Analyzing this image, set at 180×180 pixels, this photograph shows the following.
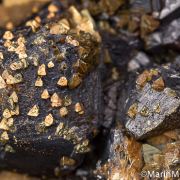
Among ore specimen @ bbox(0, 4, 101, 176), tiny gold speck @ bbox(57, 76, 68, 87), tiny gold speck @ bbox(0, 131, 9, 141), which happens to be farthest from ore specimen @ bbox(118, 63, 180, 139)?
tiny gold speck @ bbox(0, 131, 9, 141)

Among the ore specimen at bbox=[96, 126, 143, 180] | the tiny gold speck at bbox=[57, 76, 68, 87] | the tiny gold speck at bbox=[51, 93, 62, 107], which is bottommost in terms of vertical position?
the ore specimen at bbox=[96, 126, 143, 180]

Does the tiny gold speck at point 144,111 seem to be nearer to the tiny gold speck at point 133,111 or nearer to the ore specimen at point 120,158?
the tiny gold speck at point 133,111

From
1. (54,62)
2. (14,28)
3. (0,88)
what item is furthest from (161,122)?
(14,28)

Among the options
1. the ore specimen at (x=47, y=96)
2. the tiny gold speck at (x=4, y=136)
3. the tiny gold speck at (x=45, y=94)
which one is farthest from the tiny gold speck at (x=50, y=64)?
the tiny gold speck at (x=4, y=136)

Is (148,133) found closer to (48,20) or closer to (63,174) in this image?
(63,174)

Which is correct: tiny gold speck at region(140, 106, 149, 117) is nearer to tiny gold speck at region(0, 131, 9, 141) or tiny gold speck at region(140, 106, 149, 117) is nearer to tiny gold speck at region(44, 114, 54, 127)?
tiny gold speck at region(44, 114, 54, 127)

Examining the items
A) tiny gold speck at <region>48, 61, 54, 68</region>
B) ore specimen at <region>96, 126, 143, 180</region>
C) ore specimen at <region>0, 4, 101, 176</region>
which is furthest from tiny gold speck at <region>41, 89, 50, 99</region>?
ore specimen at <region>96, 126, 143, 180</region>

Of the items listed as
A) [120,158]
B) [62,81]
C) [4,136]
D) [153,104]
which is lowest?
[120,158]

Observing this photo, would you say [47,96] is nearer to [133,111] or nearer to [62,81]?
[62,81]

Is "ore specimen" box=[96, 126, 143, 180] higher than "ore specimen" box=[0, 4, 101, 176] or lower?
lower

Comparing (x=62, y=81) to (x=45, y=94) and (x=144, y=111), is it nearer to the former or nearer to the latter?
(x=45, y=94)

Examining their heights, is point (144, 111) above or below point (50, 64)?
below

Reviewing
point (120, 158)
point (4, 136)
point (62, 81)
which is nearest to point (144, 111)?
point (120, 158)
